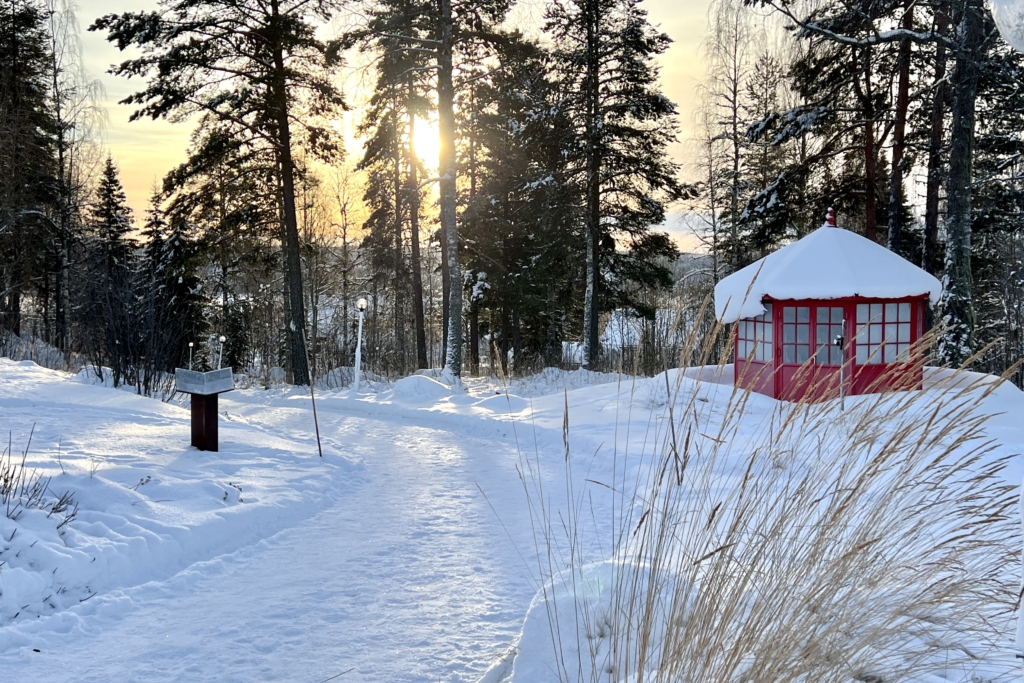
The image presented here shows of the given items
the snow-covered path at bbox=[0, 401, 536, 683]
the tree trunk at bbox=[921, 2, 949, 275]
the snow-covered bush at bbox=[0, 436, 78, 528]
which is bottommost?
the snow-covered path at bbox=[0, 401, 536, 683]

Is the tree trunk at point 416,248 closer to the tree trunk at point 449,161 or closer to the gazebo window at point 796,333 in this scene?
the tree trunk at point 449,161

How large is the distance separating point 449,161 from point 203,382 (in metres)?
8.43

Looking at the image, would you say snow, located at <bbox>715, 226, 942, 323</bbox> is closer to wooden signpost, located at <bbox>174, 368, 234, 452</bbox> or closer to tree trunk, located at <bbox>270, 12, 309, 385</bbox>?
wooden signpost, located at <bbox>174, 368, 234, 452</bbox>

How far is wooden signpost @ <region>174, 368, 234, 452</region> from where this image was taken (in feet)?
21.8

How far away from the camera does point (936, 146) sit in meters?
10.8

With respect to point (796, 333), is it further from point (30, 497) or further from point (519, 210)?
point (519, 210)

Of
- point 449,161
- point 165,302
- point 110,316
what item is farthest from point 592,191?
point 110,316

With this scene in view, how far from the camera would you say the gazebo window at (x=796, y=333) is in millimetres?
10023

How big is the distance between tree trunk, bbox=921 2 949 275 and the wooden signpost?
10511mm

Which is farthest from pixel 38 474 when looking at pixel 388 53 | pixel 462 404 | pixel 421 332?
pixel 421 332

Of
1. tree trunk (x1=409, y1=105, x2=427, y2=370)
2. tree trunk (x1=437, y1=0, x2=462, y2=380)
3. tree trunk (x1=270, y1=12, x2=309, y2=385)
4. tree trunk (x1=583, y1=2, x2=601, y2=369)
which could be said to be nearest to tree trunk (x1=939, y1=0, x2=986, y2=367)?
tree trunk (x1=583, y1=2, x2=601, y2=369)

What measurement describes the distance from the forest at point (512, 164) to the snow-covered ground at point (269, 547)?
311 cm

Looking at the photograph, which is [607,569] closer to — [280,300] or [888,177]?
[888,177]

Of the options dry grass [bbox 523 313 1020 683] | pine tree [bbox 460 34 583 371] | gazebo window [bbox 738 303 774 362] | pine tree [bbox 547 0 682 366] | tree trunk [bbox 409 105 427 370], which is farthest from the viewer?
tree trunk [bbox 409 105 427 370]
